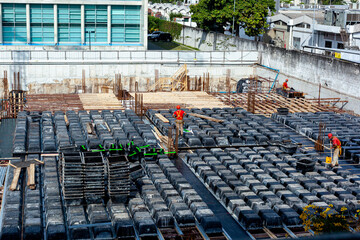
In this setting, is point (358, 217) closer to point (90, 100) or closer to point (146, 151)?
point (146, 151)

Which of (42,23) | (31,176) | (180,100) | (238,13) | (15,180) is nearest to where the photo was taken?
(15,180)

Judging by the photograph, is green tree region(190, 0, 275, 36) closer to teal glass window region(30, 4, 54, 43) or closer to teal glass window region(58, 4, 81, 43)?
teal glass window region(58, 4, 81, 43)

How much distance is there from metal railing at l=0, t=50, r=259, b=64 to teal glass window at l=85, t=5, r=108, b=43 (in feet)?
26.4

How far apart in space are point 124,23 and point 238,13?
52.6 feet

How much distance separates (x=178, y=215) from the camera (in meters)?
18.9

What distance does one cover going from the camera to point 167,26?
279 ft

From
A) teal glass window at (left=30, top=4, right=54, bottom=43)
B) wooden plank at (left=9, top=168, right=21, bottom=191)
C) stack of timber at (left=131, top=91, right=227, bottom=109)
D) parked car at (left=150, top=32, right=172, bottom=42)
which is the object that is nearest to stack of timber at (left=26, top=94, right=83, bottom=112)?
stack of timber at (left=131, top=91, right=227, bottom=109)

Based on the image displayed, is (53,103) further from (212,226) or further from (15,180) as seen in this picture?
(212,226)

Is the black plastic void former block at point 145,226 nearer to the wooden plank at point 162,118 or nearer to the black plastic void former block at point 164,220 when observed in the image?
the black plastic void former block at point 164,220

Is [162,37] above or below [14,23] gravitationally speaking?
below

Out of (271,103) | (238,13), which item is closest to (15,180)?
(271,103)

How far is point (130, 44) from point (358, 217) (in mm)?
40148

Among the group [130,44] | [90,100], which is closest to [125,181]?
[90,100]

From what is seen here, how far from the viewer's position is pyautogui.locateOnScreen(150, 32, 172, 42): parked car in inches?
3063
